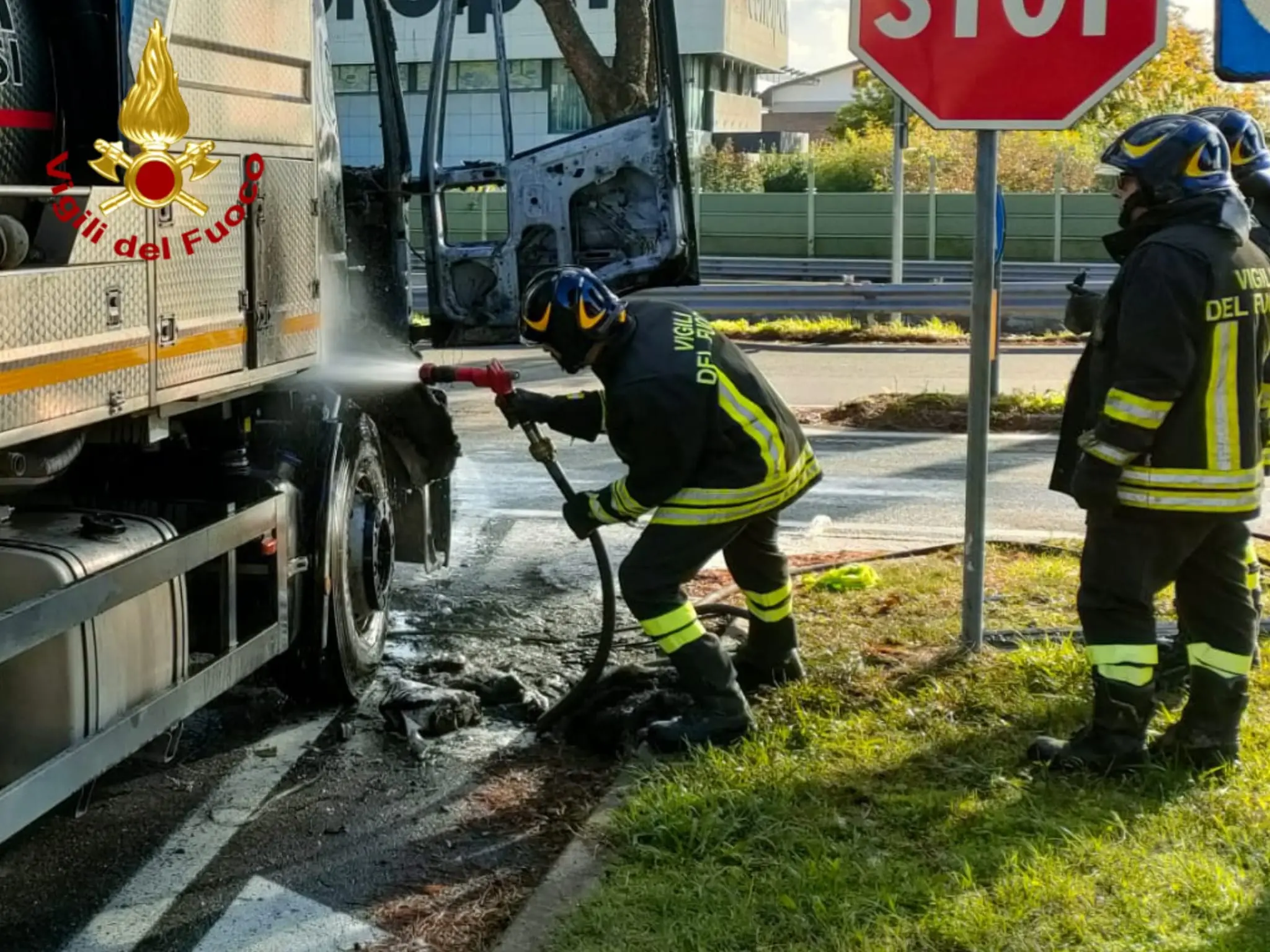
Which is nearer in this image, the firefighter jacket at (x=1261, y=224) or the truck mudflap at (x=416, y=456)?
the firefighter jacket at (x=1261, y=224)

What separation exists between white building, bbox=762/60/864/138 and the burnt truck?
72988 mm

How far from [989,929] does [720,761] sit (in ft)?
4.04

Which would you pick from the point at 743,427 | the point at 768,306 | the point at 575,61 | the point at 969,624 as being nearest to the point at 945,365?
the point at 768,306

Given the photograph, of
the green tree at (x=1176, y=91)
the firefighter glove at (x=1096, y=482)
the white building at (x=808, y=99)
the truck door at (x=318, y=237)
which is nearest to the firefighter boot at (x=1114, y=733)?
the firefighter glove at (x=1096, y=482)

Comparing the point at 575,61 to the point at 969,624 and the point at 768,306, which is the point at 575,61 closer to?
the point at 969,624

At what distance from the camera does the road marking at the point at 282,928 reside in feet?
12.3

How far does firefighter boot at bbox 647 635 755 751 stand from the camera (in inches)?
193

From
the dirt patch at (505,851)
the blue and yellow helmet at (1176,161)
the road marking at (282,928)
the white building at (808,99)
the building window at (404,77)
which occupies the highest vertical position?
the white building at (808,99)

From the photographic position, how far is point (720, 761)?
469cm

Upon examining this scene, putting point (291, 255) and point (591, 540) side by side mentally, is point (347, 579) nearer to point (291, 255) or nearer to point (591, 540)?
point (591, 540)

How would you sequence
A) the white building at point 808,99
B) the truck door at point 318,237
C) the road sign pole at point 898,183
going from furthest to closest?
the white building at point 808,99, the road sign pole at point 898,183, the truck door at point 318,237

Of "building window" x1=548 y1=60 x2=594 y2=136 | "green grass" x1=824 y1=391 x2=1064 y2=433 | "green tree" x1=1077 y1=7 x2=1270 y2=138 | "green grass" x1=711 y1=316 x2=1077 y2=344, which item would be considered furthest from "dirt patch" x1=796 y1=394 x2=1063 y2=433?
"green tree" x1=1077 y1=7 x2=1270 y2=138

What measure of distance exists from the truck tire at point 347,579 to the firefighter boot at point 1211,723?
2.60m

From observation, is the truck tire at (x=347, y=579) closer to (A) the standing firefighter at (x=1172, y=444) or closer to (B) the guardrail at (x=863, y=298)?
(A) the standing firefighter at (x=1172, y=444)
